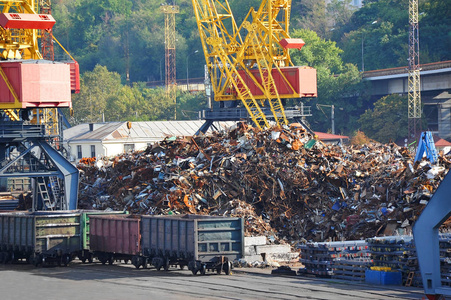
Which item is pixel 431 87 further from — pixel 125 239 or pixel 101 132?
pixel 125 239

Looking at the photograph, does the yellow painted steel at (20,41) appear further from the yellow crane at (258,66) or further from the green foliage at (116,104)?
the green foliage at (116,104)

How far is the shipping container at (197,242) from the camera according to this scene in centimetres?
2652

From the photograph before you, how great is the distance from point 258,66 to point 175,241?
35877 millimetres

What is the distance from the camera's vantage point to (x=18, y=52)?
43.4m

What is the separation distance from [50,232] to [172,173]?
9671 mm

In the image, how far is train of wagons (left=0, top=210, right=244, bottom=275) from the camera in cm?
2672

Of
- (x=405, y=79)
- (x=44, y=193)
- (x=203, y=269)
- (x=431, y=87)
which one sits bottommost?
(x=203, y=269)

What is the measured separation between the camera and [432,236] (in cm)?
1547

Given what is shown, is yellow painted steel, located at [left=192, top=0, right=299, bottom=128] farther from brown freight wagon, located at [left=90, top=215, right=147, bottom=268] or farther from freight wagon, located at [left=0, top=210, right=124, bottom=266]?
freight wagon, located at [left=0, top=210, right=124, bottom=266]

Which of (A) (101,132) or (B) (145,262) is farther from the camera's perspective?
(A) (101,132)

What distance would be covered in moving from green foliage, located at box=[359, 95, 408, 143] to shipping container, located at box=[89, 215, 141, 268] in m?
67.6

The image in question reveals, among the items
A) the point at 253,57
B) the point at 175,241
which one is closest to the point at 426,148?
the point at 175,241

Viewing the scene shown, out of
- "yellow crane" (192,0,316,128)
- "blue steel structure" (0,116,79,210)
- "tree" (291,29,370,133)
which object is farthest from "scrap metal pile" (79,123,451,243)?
"tree" (291,29,370,133)

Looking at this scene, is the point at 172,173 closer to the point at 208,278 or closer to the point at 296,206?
the point at 296,206
